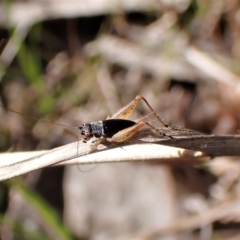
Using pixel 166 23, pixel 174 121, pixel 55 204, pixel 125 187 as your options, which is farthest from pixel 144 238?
pixel 166 23

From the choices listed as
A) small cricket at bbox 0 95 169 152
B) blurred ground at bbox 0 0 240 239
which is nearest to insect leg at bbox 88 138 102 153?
small cricket at bbox 0 95 169 152

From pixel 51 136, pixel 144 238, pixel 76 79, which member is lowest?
pixel 144 238

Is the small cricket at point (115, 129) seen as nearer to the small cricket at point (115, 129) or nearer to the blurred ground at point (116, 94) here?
the small cricket at point (115, 129)

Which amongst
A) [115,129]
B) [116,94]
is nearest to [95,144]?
[115,129]

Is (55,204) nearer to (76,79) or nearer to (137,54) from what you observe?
(76,79)

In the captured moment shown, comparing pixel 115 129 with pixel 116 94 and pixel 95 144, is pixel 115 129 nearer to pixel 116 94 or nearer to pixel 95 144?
pixel 95 144

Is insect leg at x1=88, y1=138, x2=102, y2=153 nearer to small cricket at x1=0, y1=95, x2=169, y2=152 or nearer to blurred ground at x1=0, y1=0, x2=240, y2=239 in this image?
small cricket at x1=0, y1=95, x2=169, y2=152

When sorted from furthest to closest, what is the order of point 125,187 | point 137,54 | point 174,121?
point 137,54 < point 174,121 < point 125,187
